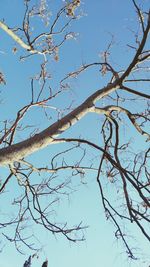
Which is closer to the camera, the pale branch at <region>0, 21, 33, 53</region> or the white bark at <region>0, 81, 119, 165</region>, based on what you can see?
the white bark at <region>0, 81, 119, 165</region>

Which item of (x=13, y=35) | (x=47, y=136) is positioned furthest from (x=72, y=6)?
(x=47, y=136)

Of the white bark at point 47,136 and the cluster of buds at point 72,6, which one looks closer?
the white bark at point 47,136

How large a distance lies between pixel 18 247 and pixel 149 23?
4.39 metres

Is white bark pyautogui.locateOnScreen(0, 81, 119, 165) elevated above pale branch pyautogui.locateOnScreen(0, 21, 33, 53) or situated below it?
below

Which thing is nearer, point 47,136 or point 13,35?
point 47,136

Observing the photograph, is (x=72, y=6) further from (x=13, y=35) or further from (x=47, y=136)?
(x=47, y=136)

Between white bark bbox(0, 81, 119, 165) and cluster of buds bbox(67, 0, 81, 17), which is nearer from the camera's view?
white bark bbox(0, 81, 119, 165)

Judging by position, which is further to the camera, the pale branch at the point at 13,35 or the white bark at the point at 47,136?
the pale branch at the point at 13,35

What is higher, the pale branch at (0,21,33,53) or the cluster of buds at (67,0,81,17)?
the cluster of buds at (67,0,81,17)

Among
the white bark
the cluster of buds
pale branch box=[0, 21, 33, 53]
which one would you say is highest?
the cluster of buds

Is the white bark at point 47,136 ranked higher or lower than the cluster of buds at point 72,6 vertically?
lower

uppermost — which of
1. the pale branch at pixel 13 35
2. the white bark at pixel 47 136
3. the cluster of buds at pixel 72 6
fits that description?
the cluster of buds at pixel 72 6

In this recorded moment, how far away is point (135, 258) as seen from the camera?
5.27m

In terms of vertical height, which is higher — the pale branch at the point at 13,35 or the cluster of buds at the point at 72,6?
the cluster of buds at the point at 72,6
